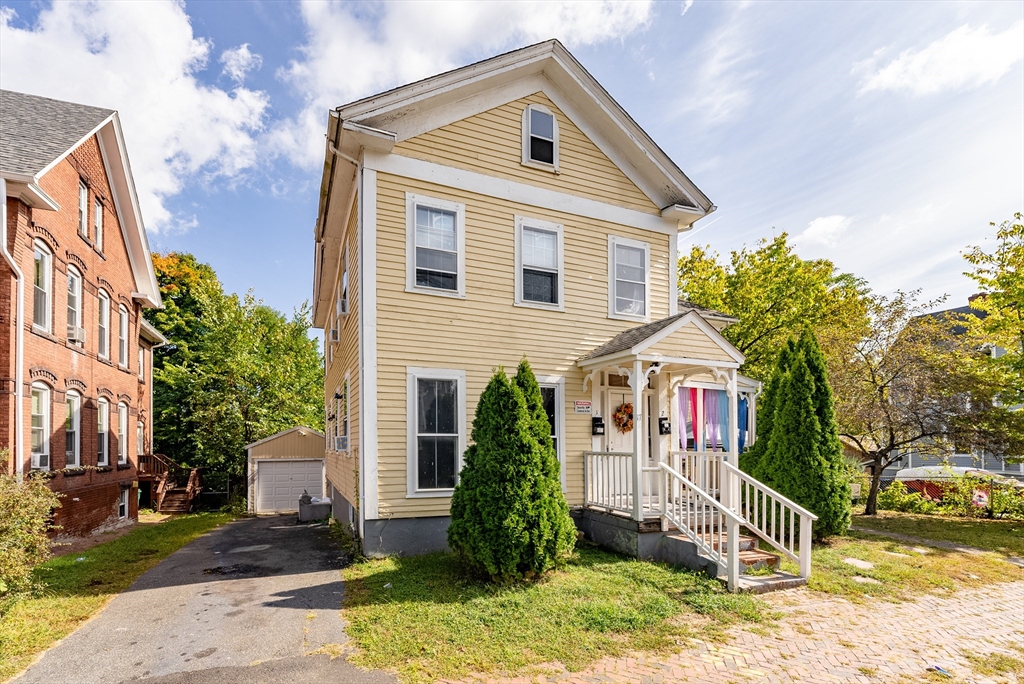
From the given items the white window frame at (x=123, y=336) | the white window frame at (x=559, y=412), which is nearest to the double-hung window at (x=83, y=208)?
the white window frame at (x=123, y=336)

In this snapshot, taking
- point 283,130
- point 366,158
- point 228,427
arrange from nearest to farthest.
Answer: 1. point 366,158
2. point 283,130
3. point 228,427

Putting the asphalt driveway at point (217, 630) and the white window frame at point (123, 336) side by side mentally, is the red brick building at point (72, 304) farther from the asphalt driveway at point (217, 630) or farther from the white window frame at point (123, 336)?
the asphalt driveway at point (217, 630)

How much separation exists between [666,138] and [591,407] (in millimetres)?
5757

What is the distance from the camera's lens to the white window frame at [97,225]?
1442cm

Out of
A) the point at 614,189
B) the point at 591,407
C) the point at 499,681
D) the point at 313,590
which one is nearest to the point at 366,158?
the point at 614,189

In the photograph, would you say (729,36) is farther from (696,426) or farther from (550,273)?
(696,426)

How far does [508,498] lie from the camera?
7207 millimetres

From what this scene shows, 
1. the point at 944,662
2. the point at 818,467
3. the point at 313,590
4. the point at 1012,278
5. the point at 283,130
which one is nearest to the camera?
the point at 944,662

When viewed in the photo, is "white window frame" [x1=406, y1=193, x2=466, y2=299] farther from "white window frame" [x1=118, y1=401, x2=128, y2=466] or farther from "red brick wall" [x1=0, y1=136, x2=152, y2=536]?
"white window frame" [x1=118, y1=401, x2=128, y2=466]

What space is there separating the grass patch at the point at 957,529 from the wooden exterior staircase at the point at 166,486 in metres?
20.8

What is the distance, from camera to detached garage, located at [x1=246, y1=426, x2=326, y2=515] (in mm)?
18891

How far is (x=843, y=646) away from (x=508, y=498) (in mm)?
3913

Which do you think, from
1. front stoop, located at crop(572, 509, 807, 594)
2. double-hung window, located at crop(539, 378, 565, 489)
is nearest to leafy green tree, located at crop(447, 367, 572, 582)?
front stoop, located at crop(572, 509, 807, 594)

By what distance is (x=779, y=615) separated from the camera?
6730 mm
